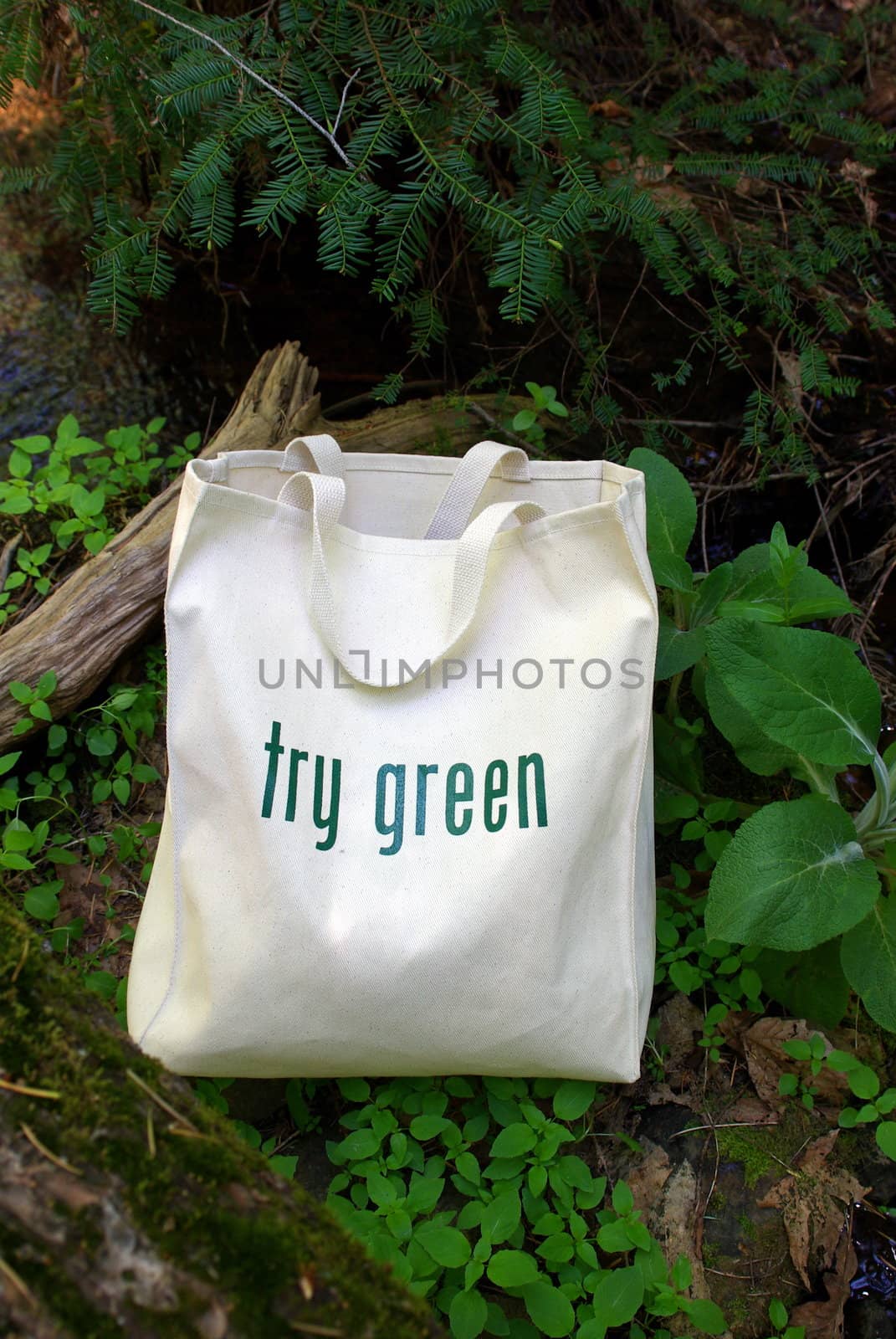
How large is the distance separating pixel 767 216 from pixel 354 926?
230 cm

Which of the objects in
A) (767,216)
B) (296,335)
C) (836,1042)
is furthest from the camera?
(296,335)

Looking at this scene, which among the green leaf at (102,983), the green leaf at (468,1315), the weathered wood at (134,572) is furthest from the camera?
the weathered wood at (134,572)

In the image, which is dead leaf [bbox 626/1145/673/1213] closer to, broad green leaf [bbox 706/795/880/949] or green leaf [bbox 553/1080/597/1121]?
green leaf [bbox 553/1080/597/1121]

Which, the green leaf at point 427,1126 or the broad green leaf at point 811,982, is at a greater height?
the green leaf at point 427,1126

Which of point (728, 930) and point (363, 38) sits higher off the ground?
point (363, 38)

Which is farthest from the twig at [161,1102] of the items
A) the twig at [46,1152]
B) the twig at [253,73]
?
the twig at [253,73]

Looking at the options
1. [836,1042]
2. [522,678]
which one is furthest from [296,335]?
[836,1042]

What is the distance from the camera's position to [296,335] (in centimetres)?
284

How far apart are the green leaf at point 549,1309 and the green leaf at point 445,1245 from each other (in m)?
0.11

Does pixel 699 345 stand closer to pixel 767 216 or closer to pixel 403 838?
pixel 767 216

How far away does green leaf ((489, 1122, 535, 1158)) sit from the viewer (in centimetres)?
148

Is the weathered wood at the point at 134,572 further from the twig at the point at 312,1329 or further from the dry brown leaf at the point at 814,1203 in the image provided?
the dry brown leaf at the point at 814,1203

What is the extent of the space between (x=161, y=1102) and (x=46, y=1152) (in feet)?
0.41

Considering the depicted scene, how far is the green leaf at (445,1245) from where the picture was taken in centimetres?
135
